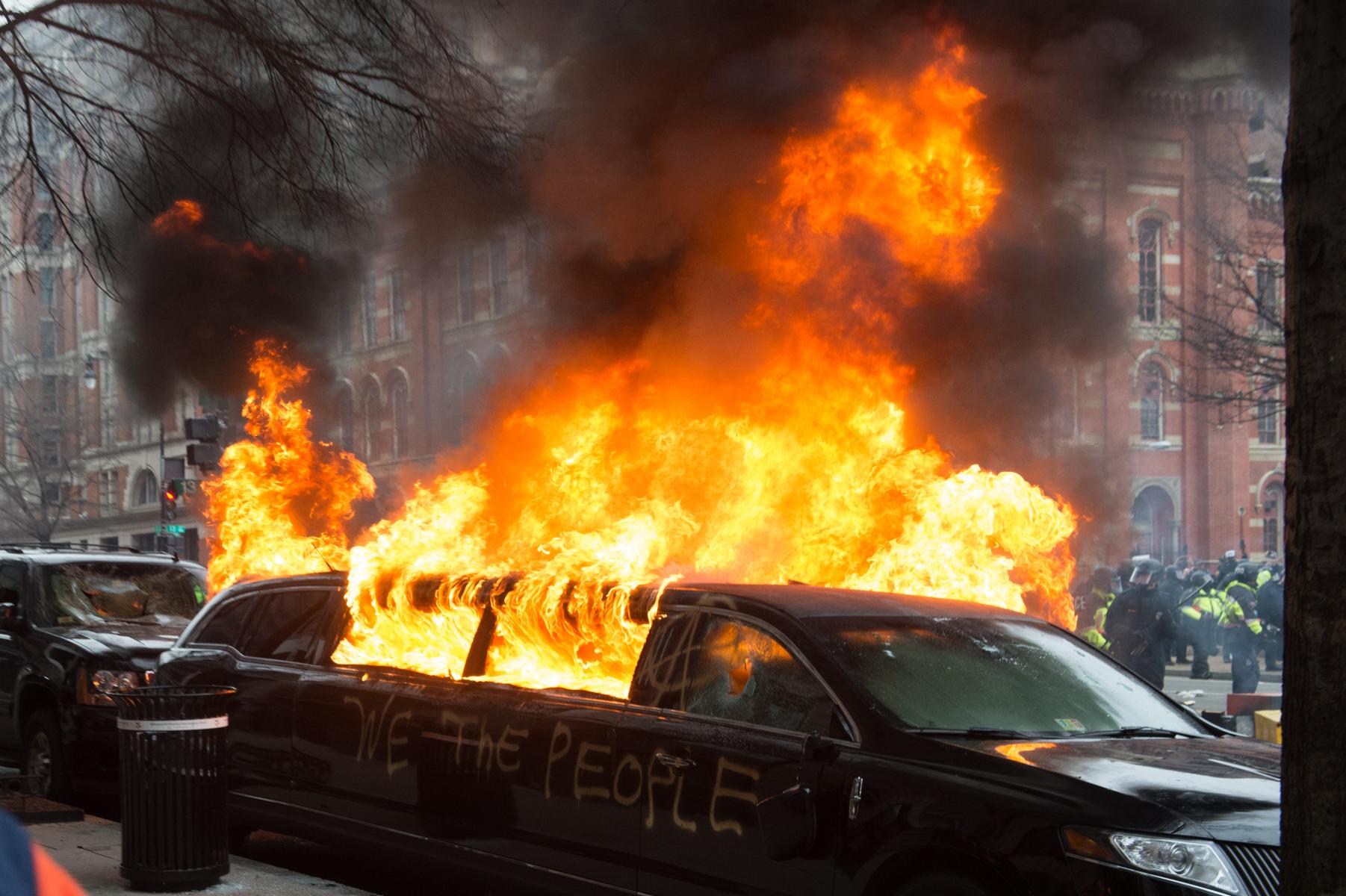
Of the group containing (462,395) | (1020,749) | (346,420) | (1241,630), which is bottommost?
(1241,630)

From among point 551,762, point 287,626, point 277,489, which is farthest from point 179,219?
point 551,762

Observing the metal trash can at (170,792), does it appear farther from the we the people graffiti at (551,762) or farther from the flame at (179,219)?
the flame at (179,219)

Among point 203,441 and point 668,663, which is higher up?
point 203,441

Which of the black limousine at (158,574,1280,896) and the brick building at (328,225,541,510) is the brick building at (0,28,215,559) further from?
the black limousine at (158,574,1280,896)

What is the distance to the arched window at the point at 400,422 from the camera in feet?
86.9

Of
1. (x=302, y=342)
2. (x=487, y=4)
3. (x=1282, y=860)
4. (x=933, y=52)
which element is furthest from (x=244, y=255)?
(x=1282, y=860)

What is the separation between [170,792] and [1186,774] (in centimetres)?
381

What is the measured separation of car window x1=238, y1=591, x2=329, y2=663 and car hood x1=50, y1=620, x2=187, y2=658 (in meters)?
1.88

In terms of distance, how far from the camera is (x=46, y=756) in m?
8.74

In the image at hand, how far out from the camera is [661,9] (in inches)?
383

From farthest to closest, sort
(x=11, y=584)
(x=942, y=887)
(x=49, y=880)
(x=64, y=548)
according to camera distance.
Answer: (x=64, y=548)
(x=11, y=584)
(x=942, y=887)
(x=49, y=880)

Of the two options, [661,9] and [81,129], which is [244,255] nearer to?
[81,129]

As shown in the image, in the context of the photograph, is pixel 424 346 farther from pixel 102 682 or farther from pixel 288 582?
pixel 288 582

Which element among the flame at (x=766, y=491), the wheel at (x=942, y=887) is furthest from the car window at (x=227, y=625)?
the wheel at (x=942, y=887)
